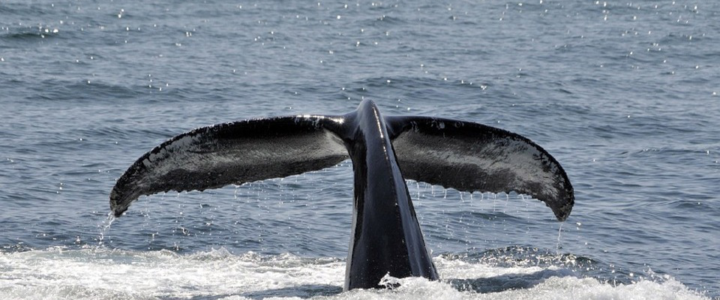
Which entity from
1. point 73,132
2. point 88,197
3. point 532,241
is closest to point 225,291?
point 532,241

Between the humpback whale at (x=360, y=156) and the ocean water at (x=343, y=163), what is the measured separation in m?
0.91

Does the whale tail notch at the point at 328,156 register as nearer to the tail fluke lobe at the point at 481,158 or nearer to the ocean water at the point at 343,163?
the tail fluke lobe at the point at 481,158

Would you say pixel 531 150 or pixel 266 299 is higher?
pixel 531 150

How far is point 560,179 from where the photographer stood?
956 cm

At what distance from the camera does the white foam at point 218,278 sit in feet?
33.5

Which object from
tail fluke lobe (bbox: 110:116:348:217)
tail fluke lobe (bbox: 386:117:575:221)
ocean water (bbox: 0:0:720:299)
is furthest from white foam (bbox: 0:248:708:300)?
tail fluke lobe (bbox: 110:116:348:217)

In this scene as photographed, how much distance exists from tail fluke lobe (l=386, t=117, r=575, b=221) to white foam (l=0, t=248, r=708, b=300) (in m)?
0.82

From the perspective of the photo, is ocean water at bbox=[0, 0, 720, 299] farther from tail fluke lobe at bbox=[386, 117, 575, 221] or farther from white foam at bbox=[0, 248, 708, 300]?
tail fluke lobe at bbox=[386, 117, 575, 221]

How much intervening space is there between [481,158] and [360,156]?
3.28ft

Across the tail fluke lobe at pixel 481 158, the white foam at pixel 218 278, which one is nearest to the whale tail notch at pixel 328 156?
the tail fluke lobe at pixel 481 158

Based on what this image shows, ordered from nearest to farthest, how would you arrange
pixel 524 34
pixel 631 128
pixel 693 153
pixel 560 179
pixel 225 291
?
pixel 560 179 → pixel 225 291 → pixel 693 153 → pixel 631 128 → pixel 524 34

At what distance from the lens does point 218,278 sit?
1195 centimetres

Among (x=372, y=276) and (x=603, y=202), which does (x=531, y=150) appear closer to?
(x=372, y=276)

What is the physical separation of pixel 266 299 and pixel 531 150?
258cm
